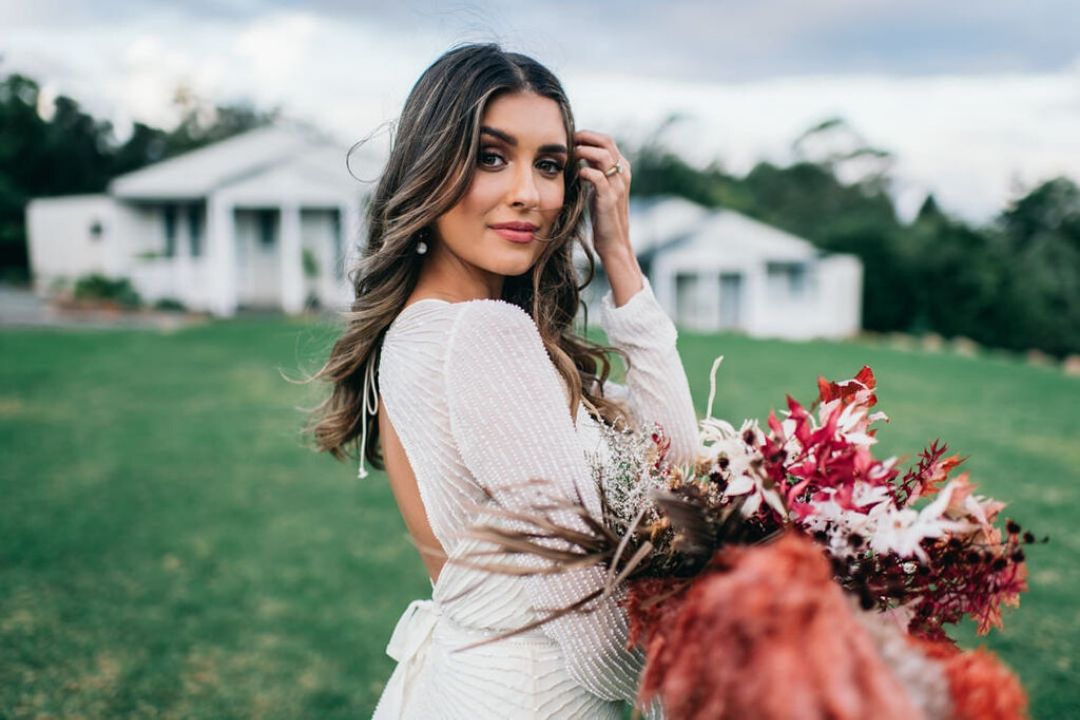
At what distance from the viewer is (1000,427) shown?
12508 millimetres

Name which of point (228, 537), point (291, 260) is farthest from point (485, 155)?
point (291, 260)

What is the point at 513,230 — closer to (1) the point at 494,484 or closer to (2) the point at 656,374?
(2) the point at 656,374

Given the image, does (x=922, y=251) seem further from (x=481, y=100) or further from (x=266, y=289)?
(x=481, y=100)

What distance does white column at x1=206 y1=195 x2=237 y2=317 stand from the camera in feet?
81.1

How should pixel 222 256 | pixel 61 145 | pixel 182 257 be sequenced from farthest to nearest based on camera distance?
1. pixel 61 145
2. pixel 182 257
3. pixel 222 256

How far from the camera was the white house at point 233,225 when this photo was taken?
2511 centimetres

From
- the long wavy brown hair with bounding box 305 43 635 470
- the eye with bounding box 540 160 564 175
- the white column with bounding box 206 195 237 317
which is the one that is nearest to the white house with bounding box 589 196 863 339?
the white column with bounding box 206 195 237 317

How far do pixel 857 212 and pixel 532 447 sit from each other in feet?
170

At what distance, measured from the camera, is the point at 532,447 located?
5.03 ft

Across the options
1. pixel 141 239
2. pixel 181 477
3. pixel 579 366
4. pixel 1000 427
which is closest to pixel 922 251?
pixel 1000 427

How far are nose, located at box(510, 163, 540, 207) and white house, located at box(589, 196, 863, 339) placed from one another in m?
31.2

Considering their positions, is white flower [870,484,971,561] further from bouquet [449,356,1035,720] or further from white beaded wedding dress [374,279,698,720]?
white beaded wedding dress [374,279,698,720]

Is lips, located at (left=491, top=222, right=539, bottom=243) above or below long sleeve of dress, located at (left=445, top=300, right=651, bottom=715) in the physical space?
above

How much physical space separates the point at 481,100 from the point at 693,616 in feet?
3.91
